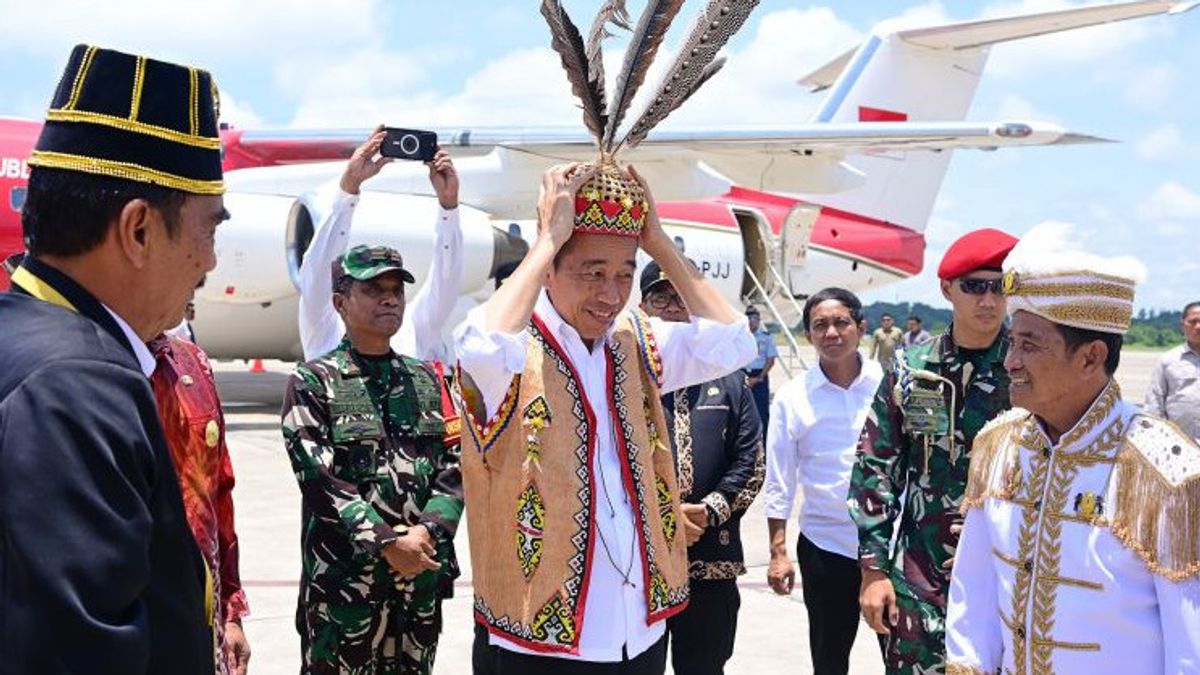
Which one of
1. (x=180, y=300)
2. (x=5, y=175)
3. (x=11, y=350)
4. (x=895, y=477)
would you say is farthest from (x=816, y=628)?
(x=5, y=175)

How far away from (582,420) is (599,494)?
0.17 metres

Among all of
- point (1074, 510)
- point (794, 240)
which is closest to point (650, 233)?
point (1074, 510)

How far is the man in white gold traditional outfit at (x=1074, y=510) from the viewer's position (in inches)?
94.8

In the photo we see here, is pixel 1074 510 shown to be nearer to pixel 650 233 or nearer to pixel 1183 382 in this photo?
pixel 650 233

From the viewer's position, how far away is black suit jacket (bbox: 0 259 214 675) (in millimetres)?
1284

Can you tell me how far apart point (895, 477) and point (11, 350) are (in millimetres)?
2721

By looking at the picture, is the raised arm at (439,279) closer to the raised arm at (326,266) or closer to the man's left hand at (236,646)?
the raised arm at (326,266)

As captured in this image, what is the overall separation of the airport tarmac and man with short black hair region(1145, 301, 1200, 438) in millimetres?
2592

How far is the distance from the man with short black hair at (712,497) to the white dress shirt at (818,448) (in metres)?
0.32

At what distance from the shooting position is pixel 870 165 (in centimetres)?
1969

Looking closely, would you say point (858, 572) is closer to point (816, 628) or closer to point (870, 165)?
point (816, 628)

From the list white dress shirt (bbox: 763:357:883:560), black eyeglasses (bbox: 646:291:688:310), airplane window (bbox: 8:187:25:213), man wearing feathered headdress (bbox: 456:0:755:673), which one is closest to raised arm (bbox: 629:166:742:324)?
man wearing feathered headdress (bbox: 456:0:755:673)

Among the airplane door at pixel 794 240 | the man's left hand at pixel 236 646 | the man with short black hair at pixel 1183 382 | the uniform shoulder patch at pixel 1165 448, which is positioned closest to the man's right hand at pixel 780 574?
the uniform shoulder patch at pixel 1165 448

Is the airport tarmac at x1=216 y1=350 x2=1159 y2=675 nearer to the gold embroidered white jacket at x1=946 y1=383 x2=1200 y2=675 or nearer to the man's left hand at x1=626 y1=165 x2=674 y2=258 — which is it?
the gold embroidered white jacket at x1=946 y1=383 x2=1200 y2=675
